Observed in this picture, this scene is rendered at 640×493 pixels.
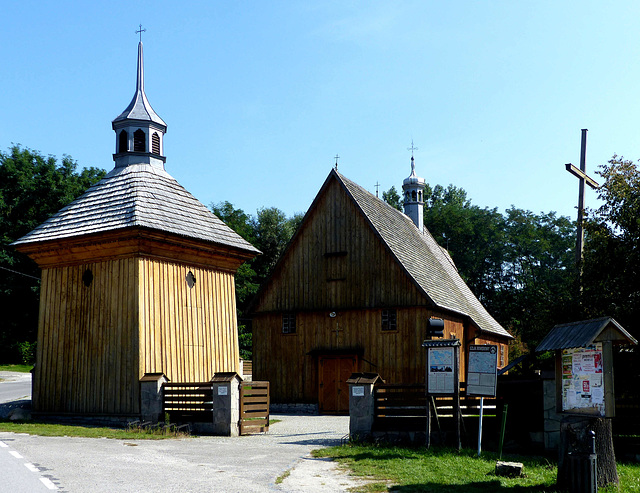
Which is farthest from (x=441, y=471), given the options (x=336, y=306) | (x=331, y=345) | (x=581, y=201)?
(x=336, y=306)

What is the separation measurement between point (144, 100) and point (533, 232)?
45216 millimetres

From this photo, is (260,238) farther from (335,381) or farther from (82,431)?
(82,431)

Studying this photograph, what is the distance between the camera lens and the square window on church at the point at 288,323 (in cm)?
2980

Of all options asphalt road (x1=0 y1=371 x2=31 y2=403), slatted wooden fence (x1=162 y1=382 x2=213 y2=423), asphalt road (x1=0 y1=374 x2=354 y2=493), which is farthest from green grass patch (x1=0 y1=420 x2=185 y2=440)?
asphalt road (x1=0 y1=371 x2=31 y2=403)

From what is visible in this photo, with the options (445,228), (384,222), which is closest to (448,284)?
(384,222)

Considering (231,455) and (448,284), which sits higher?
(448,284)

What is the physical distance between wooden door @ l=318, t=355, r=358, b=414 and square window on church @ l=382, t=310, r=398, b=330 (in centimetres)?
173

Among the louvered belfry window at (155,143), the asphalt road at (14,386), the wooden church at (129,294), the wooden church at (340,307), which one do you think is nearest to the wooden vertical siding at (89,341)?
the wooden church at (129,294)

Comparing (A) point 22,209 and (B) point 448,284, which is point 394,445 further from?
(A) point 22,209

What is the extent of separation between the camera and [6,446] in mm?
14422

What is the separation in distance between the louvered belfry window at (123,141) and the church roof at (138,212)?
30.4 inches

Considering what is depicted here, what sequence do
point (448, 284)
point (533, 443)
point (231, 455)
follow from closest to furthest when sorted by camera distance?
point (231, 455)
point (533, 443)
point (448, 284)

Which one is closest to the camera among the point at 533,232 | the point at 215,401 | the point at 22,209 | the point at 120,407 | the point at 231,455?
the point at 231,455

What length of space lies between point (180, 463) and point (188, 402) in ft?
23.0
